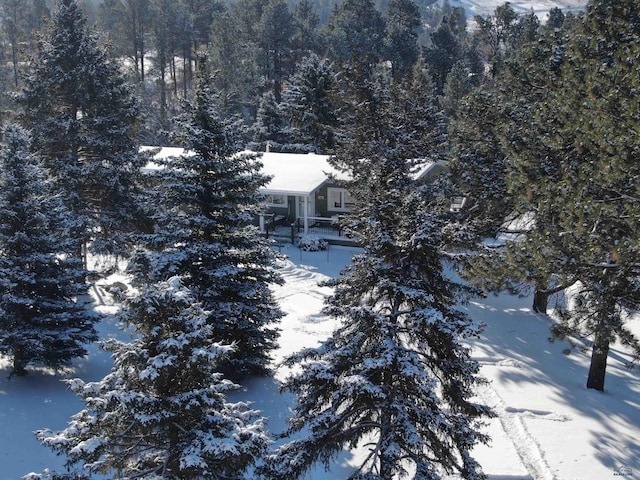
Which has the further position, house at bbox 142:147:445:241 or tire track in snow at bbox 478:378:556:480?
house at bbox 142:147:445:241

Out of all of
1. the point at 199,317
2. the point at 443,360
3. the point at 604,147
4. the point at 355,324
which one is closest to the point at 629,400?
the point at 604,147

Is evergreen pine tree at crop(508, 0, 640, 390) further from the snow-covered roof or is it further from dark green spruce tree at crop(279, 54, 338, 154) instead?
dark green spruce tree at crop(279, 54, 338, 154)

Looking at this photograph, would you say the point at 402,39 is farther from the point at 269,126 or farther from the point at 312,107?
the point at 312,107

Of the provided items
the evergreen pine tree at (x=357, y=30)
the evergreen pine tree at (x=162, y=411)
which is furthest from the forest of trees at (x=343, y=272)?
the evergreen pine tree at (x=357, y=30)

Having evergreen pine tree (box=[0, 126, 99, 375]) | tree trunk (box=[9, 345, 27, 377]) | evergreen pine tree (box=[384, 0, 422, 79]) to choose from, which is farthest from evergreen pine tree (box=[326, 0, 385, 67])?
tree trunk (box=[9, 345, 27, 377])

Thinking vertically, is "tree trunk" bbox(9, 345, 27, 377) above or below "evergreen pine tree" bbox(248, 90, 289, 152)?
below
